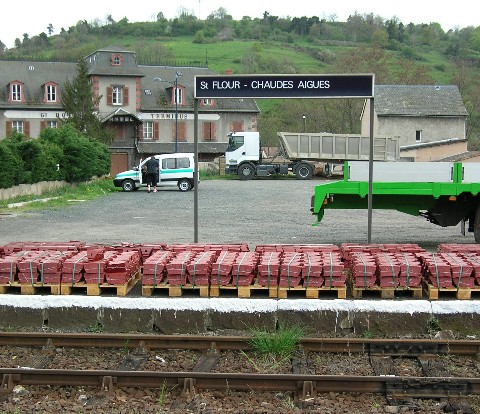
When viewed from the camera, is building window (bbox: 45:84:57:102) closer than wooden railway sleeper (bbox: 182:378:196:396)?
No

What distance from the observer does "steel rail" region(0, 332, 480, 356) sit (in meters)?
9.17

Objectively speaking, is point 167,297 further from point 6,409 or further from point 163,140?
point 163,140

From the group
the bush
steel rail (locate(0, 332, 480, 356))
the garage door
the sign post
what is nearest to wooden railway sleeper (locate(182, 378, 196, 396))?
steel rail (locate(0, 332, 480, 356))

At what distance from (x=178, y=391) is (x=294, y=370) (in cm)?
141

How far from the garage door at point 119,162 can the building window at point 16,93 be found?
390 inches

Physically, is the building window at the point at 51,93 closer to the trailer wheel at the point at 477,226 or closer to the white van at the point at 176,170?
the white van at the point at 176,170

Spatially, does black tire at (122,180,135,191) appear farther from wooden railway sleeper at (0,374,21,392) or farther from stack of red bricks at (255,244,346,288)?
wooden railway sleeper at (0,374,21,392)

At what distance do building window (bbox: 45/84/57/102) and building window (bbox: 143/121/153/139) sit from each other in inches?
336

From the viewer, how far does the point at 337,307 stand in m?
10.1

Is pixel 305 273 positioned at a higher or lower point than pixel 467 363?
higher

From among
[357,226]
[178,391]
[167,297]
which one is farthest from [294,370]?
[357,226]

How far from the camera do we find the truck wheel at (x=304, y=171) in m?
53.7

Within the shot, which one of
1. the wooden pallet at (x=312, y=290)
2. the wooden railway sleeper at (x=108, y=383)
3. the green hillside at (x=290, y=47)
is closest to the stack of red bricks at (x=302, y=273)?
the wooden pallet at (x=312, y=290)

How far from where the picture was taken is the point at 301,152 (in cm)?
5338
